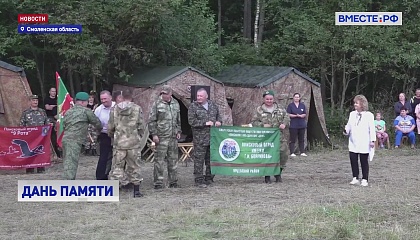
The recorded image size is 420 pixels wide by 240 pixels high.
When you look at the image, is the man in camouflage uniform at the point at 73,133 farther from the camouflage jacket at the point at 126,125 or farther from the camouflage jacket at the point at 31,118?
the camouflage jacket at the point at 31,118

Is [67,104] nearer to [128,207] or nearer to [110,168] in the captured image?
[110,168]

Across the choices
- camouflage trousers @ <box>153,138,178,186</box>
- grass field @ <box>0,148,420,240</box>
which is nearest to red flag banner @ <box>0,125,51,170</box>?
grass field @ <box>0,148,420,240</box>

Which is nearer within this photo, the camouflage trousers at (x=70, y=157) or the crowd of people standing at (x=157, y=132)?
the crowd of people standing at (x=157, y=132)

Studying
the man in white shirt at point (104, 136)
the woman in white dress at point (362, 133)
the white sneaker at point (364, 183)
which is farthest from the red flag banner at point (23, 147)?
the white sneaker at point (364, 183)

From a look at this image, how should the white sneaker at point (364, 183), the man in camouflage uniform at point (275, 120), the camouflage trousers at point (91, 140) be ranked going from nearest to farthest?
1. the white sneaker at point (364, 183)
2. the man in camouflage uniform at point (275, 120)
3. the camouflage trousers at point (91, 140)

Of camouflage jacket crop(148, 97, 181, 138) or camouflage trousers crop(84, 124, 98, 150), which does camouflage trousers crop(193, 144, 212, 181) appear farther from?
camouflage trousers crop(84, 124, 98, 150)

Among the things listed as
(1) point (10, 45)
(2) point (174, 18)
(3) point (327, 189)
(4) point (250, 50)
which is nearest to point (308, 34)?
(4) point (250, 50)

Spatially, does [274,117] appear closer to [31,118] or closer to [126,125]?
[126,125]

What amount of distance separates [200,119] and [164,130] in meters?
0.69
